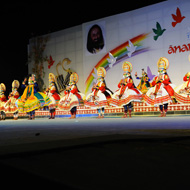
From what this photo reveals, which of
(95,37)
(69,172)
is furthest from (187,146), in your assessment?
(95,37)

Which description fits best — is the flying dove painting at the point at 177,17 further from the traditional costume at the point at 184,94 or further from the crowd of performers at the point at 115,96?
the traditional costume at the point at 184,94

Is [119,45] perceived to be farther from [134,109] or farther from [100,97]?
[100,97]

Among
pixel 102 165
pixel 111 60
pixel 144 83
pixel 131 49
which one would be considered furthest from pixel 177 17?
pixel 102 165

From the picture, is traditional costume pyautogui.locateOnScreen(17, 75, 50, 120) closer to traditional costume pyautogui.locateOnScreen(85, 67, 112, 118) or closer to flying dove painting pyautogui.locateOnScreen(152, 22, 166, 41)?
traditional costume pyautogui.locateOnScreen(85, 67, 112, 118)

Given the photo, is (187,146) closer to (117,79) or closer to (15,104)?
(15,104)

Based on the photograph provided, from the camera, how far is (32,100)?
11.2 m

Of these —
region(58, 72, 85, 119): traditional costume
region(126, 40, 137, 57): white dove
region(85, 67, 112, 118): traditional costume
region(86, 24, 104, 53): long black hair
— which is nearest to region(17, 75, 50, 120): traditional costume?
region(58, 72, 85, 119): traditional costume

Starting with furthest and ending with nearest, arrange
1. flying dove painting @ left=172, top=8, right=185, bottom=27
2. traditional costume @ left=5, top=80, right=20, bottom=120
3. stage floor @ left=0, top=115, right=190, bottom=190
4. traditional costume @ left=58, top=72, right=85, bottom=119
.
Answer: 1. flying dove painting @ left=172, top=8, right=185, bottom=27
2. traditional costume @ left=5, top=80, right=20, bottom=120
3. traditional costume @ left=58, top=72, right=85, bottom=119
4. stage floor @ left=0, top=115, right=190, bottom=190

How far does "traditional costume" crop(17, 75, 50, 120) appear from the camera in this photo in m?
11.2

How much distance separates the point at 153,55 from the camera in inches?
531

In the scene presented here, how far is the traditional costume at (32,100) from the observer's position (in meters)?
11.2

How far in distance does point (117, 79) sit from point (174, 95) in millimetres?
5360

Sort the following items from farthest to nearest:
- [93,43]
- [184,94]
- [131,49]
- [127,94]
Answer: [93,43]
[131,49]
[127,94]
[184,94]

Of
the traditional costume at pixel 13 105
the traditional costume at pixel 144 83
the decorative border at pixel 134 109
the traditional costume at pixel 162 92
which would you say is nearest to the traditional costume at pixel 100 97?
the traditional costume at pixel 162 92
